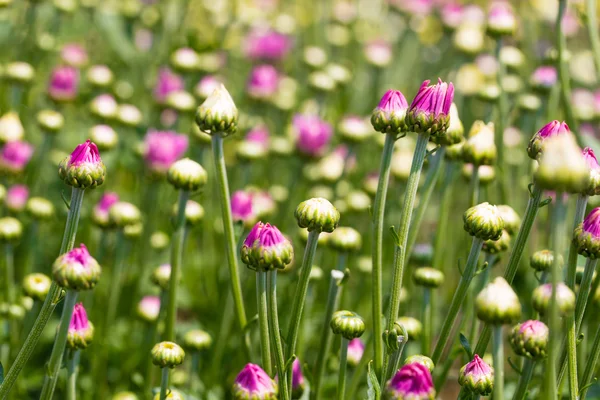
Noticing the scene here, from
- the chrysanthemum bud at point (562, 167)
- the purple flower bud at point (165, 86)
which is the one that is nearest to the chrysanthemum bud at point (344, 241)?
the chrysanthemum bud at point (562, 167)

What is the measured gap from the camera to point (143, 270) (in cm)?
245

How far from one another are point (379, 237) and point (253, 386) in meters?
0.39

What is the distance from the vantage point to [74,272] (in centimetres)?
125

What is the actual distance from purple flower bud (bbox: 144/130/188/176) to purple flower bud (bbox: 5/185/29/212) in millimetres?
393

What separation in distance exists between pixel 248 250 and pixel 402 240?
29cm

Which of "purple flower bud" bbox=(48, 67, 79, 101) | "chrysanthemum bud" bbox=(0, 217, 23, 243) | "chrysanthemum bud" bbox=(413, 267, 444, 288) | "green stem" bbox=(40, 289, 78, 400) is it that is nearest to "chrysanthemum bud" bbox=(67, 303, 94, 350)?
"green stem" bbox=(40, 289, 78, 400)

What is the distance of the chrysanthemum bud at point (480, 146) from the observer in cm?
181

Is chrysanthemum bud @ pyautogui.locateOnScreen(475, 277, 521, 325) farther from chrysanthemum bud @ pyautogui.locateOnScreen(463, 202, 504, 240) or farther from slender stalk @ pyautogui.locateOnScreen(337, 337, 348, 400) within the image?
slender stalk @ pyautogui.locateOnScreen(337, 337, 348, 400)

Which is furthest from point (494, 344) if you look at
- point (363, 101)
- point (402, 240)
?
point (363, 101)

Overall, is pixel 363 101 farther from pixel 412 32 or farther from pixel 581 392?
pixel 581 392

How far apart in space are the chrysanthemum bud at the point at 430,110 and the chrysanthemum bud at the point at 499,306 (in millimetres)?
356

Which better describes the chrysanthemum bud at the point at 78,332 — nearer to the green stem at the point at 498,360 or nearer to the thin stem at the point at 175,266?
the thin stem at the point at 175,266

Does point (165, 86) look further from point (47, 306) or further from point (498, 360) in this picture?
point (498, 360)

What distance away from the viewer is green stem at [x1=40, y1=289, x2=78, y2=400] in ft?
4.22
